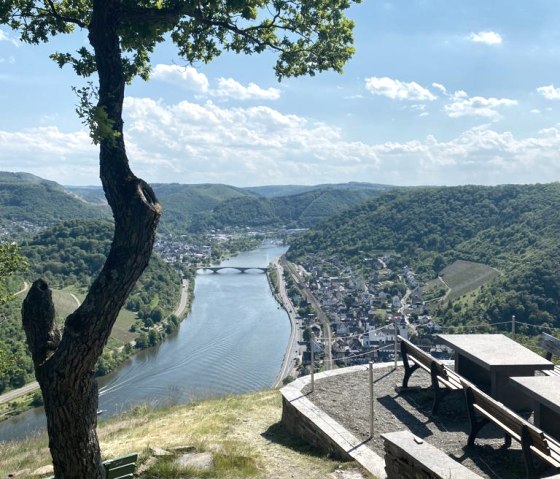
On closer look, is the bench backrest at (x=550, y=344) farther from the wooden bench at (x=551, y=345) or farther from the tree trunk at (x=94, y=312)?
the tree trunk at (x=94, y=312)

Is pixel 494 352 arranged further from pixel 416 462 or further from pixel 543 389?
pixel 416 462

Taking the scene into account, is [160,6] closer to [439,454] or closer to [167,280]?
[439,454]

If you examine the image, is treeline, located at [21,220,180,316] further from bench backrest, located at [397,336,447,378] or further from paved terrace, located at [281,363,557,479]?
bench backrest, located at [397,336,447,378]

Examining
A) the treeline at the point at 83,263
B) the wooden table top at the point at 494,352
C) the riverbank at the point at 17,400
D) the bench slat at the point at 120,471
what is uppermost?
the wooden table top at the point at 494,352

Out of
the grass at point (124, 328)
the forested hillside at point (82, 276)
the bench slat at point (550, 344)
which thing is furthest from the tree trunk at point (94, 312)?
the grass at point (124, 328)

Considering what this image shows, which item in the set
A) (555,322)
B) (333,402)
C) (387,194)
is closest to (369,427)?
(333,402)

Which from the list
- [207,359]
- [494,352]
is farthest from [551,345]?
[207,359]

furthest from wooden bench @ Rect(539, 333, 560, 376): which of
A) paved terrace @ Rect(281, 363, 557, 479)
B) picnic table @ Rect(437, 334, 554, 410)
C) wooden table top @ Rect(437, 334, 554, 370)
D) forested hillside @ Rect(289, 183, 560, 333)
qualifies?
forested hillside @ Rect(289, 183, 560, 333)
